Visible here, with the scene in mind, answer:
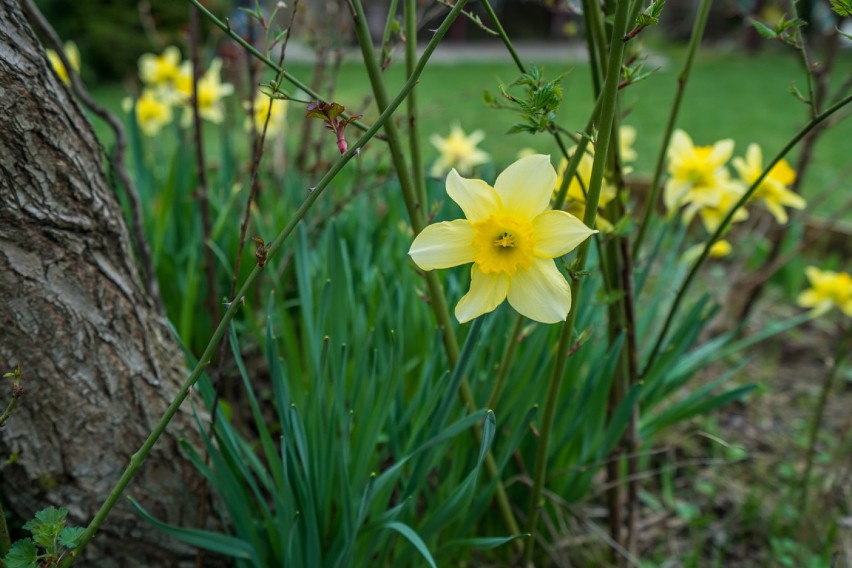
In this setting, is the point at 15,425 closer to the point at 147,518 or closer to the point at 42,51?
the point at 147,518

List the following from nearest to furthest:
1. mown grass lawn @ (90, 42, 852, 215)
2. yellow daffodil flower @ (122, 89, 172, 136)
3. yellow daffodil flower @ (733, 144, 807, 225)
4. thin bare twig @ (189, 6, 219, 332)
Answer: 1. thin bare twig @ (189, 6, 219, 332)
2. yellow daffodil flower @ (733, 144, 807, 225)
3. yellow daffodil flower @ (122, 89, 172, 136)
4. mown grass lawn @ (90, 42, 852, 215)

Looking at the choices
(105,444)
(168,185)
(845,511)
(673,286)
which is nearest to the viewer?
(105,444)

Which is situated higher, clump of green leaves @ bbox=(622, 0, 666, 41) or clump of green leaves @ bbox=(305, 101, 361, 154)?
clump of green leaves @ bbox=(622, 0, 666, 41)

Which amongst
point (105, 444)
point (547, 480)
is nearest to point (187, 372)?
point (105, 444)

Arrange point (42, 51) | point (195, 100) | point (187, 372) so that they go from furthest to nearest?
point (195, 100) → point (187, 372) → point (42, 51)

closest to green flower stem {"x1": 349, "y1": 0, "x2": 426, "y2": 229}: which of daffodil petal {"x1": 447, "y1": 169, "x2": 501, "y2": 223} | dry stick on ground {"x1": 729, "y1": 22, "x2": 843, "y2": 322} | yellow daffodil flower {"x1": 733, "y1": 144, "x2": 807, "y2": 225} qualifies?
daffodil petal {"x1": 447, "y1": 169, "x2": 501, "y2": 223}

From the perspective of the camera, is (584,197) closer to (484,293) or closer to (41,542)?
(484,293)

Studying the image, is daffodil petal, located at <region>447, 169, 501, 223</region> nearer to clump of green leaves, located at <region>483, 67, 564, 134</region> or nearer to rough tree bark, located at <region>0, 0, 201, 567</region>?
clump of green leaves, located at <region>483, 67, 564, 134</region>
